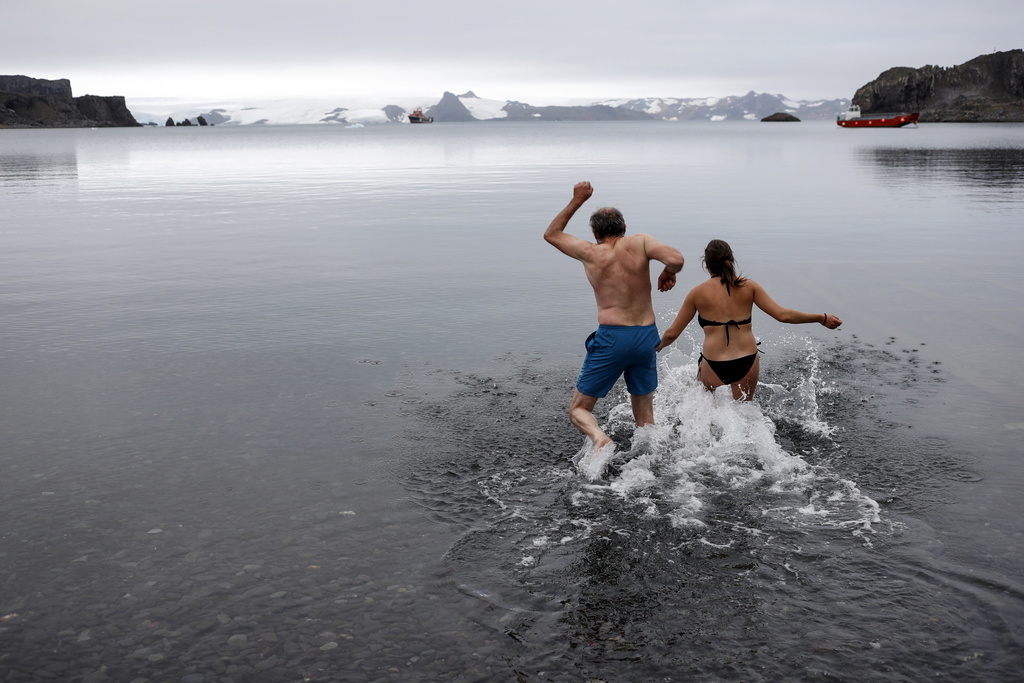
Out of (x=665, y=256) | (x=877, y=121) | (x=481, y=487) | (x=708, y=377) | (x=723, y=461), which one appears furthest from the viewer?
(x=877, y=121)

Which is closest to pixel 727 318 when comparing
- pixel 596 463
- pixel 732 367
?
pixel 732 367

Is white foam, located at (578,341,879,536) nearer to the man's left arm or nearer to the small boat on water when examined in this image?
the man's left arm

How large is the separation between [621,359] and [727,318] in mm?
1244

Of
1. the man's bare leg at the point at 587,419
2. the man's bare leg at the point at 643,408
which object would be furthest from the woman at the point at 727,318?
the man's bare leg at the point at 587,419

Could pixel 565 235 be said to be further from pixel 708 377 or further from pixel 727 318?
pixel 708 377

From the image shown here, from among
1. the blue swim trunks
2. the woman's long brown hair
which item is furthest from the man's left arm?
the woman's long brown hair

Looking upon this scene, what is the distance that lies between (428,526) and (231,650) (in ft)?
5.91

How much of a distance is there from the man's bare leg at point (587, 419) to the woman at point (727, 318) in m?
0.81

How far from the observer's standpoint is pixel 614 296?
703 centimetres

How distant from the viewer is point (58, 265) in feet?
54.9

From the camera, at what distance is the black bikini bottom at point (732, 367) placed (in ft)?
25.5

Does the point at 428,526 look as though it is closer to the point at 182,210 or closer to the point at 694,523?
the point at 694,523

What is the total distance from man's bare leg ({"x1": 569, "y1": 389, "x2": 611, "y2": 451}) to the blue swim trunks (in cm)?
11

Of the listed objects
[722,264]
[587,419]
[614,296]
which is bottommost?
[587,419]
